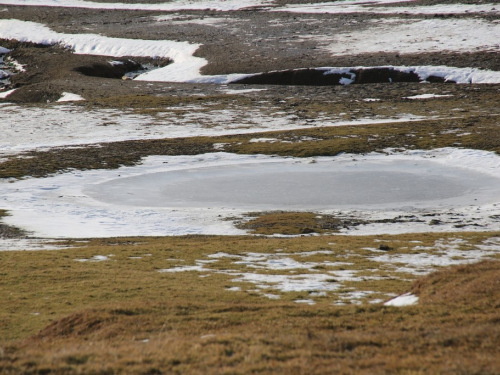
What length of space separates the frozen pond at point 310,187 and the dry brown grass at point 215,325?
33.5ft

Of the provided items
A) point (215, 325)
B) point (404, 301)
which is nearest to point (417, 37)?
point (404, 301)

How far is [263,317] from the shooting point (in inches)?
519

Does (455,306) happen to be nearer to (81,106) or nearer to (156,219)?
(156,219)

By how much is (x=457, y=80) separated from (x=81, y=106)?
3955cm

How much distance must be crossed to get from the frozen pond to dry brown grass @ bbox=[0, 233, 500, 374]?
10204mm

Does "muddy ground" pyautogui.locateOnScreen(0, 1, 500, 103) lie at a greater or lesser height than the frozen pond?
greater

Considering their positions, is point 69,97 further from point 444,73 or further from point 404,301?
point 404,301

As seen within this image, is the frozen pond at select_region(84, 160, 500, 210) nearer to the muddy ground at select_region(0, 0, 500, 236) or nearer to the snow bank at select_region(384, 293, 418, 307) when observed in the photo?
the muddy ground at select_region(0, 0, 500, 236)

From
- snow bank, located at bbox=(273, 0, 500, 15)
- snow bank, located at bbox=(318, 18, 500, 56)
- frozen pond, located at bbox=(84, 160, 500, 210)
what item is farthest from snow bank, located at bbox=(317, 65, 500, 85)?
frozen pond, located at bbox=(84, 160, 500, 210)

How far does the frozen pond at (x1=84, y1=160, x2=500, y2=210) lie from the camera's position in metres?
30.9

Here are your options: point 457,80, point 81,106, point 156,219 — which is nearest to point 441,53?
point 457,80

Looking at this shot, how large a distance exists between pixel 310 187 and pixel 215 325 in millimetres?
22122

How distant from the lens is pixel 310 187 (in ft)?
112

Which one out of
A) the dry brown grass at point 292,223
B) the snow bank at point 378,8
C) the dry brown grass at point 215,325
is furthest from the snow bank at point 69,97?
the snow bank at point 378,8
